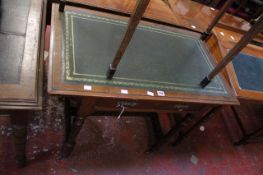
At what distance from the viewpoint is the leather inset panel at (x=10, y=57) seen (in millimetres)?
1116

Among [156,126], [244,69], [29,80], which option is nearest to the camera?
[29,80]

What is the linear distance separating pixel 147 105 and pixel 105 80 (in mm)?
338

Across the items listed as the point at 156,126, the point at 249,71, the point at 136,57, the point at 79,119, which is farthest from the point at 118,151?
the point at 249,71

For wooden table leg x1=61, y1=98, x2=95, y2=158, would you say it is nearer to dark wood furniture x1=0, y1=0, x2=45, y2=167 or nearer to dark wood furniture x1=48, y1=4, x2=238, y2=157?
dark wood furniture x1=48, y1=4, x2=238, y2=157

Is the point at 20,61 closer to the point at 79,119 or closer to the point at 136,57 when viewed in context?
the point at 79,119

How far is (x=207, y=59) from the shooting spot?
5.99 ft

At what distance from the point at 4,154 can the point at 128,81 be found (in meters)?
1.05

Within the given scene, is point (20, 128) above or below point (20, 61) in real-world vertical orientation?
below

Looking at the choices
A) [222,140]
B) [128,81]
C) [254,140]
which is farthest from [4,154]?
[254,140]

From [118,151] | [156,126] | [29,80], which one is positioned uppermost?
[29,80]

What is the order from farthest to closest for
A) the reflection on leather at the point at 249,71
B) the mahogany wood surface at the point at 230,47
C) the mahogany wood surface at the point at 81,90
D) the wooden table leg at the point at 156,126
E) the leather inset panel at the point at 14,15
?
the wooden table leg at the point at 156,126 < the reflection on leather at the point at 249,71 < the mahogany wood surface at the point at 230,47 < the leather inset panel at the point at 14,15 < the mahogany wood surface at the point at 81,90

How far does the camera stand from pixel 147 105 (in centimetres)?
149

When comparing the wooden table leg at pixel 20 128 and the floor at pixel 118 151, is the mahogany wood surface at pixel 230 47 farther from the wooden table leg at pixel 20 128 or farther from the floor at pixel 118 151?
the wooden table leg at pixel 20 128

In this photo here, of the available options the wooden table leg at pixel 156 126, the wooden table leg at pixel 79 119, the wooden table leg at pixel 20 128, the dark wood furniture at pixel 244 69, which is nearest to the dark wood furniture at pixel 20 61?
the wooden table leg at pixel 20 128
